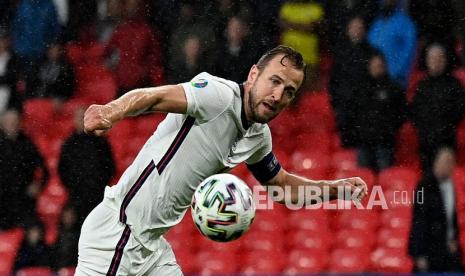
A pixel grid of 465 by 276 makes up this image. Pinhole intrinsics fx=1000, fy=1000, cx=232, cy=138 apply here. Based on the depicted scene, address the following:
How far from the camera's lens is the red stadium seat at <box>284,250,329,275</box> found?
735cm

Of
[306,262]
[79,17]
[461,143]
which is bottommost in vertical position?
[306,262]

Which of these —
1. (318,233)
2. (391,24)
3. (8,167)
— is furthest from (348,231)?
(8,167)

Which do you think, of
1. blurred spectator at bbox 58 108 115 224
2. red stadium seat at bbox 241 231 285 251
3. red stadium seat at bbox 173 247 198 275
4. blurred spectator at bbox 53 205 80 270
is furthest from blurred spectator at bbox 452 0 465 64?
blurred spectator at bbox 53 205 80 270

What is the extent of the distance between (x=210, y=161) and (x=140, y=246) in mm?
480

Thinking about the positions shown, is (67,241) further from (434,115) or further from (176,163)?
(176,163)

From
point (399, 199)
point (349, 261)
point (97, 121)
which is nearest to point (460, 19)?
point (399, 199)

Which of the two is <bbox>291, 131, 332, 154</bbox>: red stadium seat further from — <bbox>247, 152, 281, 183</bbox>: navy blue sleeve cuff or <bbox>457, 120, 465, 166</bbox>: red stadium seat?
<bbox>247, 152, 281, 183</bbox>: navy blue sleeve cuff

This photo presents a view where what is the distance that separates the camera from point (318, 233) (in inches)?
302

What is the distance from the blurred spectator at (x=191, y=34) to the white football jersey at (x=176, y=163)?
3479mm

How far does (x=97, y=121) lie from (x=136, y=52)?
4.66 meters

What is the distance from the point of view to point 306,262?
7449mm

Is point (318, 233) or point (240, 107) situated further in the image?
point (318, 233)

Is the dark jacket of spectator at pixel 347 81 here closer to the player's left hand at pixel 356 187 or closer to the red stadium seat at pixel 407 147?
the red stadium seat at pixel 407 147

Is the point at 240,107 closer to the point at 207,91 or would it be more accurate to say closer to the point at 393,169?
the point at 207,91
